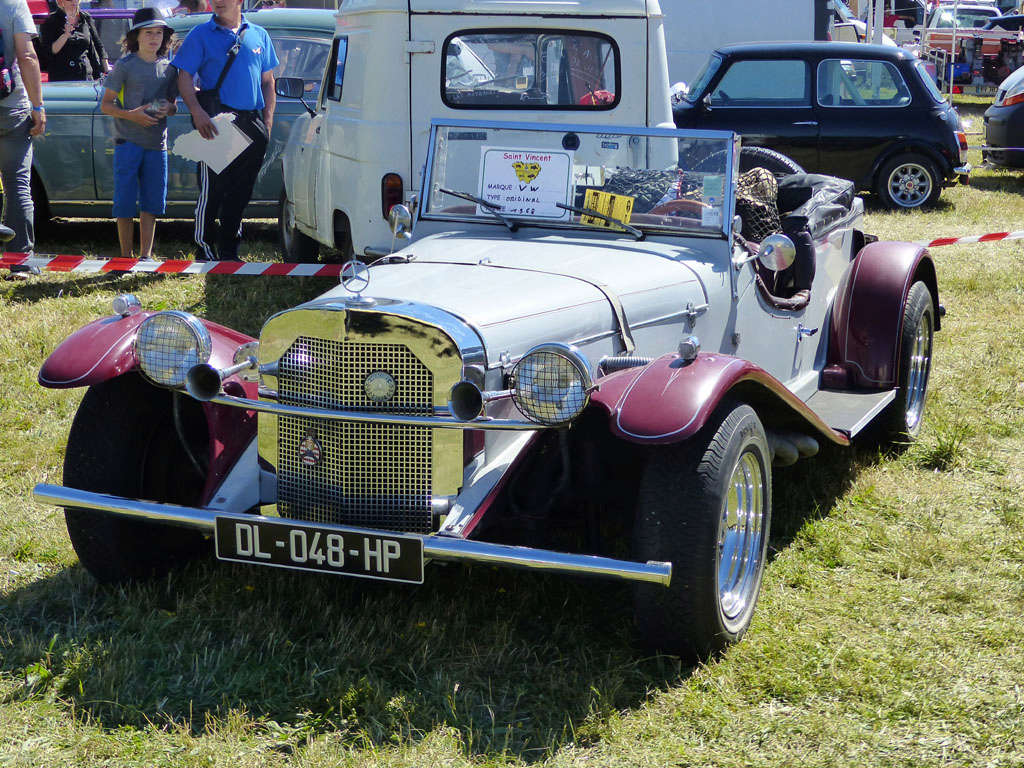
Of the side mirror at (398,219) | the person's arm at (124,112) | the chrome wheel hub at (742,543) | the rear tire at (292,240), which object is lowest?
the chrome wheel hub at (742,543)

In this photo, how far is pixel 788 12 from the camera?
46.1ft

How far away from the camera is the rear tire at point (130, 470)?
3.58 m

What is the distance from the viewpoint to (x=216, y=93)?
7660 mm

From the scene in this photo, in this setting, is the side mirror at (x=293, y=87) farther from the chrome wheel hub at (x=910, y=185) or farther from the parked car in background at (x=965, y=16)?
the parked car in background at (x=965, y=16)

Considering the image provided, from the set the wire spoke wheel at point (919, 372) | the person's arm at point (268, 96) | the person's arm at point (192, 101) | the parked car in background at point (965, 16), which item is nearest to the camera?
the wire spoke wheel at point (919, 372)

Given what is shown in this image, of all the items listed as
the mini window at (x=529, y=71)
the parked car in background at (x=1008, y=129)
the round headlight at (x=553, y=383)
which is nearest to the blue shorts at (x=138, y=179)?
the mini window at (x=529, y=71)

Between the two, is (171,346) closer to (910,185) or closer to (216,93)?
(216,93)

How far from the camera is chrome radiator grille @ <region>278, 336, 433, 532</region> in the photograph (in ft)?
10.6

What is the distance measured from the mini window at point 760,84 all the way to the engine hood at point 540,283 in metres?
7.91

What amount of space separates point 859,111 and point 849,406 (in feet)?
25.0

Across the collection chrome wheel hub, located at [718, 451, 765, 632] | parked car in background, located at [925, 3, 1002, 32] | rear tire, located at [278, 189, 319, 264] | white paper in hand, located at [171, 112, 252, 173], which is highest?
parked car in background, located at [925, 3, 1002, 32]

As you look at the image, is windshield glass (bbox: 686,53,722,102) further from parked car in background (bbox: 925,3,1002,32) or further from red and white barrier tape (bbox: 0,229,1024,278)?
parked car in background (bbox: 925,3,1002,32)

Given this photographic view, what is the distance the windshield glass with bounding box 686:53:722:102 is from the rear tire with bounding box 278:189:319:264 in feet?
15.7

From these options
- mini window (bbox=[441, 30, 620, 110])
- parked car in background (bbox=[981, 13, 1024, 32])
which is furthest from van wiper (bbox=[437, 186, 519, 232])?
parked car in background (bbox=[981, 13, 1024, 32])
